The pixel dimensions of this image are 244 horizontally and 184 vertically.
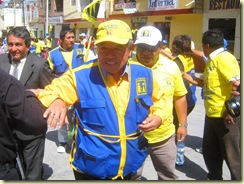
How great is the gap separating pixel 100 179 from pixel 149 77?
0.74m

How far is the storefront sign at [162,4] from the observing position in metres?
15.5

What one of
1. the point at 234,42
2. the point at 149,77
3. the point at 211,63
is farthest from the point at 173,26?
the point at 149,77

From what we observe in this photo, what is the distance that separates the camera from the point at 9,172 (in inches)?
68.1

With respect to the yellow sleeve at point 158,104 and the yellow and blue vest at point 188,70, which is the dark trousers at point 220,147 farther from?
the yellow sleeve at point 158,104

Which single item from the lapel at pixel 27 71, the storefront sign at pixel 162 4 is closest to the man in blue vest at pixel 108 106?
the lapel at pixel 27 71

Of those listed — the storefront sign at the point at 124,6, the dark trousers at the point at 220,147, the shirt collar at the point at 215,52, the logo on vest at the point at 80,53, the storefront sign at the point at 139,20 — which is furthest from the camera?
the storefront sign at the point at 124,6

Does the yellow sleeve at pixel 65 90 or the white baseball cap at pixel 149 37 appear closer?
the yellow sleeve at pixel 65 90

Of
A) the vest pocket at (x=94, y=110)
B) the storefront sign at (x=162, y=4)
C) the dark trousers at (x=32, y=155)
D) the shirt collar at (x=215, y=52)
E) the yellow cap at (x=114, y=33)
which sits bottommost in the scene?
the dark trousers at (x=32, y=155)

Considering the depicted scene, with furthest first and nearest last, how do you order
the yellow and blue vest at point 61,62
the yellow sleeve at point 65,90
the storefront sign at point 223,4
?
1. the storefront sign at point 223,4
2. the yellow and blue vest at point 61,62
3. the yellow sleeve at point 65,90

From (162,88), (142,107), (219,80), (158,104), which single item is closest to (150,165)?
(219,80)

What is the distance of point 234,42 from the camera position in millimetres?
13195

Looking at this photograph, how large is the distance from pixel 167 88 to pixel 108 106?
3.38 ft

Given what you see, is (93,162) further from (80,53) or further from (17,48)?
(80,53)

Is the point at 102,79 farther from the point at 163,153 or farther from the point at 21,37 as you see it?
the point at 21,37
